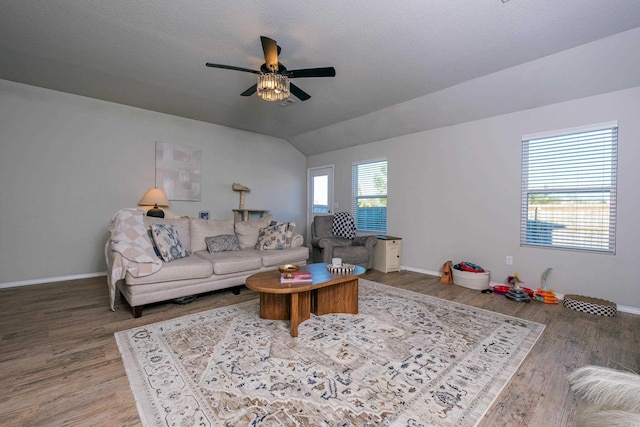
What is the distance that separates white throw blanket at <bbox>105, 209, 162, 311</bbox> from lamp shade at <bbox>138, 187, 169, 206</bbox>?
124 centimetres

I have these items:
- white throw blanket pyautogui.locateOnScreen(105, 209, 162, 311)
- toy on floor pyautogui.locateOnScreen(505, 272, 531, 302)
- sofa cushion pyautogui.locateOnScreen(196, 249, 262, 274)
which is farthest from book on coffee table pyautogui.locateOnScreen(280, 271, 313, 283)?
toy on floor pyautogui.locateOnScreen(505, 272, 531, 302)

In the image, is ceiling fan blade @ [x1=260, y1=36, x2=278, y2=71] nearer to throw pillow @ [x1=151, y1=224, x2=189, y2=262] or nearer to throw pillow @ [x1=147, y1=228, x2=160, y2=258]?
throw pillow @ [x1=151, y1=224, x2=189, y2=262]

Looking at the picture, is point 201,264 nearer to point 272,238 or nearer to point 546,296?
point 272,238

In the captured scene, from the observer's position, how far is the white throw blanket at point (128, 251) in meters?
2.64

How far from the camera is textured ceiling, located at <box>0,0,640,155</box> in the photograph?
7.22 ft

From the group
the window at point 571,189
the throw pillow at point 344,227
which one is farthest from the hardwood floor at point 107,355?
the throw pillow at point 344,227

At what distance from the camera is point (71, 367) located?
1.82 meters

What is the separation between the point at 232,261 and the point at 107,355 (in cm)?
149

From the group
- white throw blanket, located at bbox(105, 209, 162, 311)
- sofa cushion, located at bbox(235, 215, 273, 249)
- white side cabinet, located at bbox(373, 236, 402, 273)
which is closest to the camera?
white throw blanket, located at bbox(105, 209, 162, 311)

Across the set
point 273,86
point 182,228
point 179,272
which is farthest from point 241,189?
point 273,86

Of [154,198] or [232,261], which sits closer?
[232,261]

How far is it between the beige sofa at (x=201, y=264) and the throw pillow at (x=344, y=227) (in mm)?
1018

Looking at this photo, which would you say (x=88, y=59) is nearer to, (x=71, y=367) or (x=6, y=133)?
(x=6, y=133)

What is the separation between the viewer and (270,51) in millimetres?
2273
